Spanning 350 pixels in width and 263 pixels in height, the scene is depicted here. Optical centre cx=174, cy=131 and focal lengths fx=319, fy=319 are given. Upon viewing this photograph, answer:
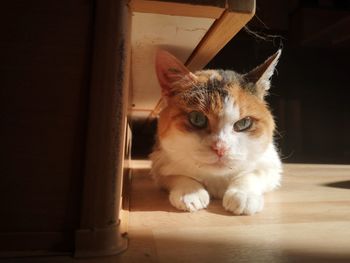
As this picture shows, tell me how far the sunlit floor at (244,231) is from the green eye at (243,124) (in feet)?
0.89

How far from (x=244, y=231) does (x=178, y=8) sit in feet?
2.09

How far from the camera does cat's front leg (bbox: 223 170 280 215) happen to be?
977 mm

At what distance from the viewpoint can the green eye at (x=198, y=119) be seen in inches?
41.6

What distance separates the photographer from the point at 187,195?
1023 millimetres

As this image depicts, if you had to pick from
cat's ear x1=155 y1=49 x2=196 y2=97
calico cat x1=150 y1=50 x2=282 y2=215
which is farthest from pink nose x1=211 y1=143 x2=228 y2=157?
cat's ear x1=155 y1=49 x2=196 y2=97

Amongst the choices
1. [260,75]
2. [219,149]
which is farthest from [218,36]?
[219,149]

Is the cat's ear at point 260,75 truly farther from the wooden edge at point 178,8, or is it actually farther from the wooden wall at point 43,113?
the wooden wall at point 43,113

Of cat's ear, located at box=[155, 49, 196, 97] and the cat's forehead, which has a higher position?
cat's ear, located at box=[155, 49, 196, 97]

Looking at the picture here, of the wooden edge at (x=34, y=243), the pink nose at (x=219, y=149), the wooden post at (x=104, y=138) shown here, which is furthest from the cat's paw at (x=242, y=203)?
the wooden edge at (x=34, y=243)

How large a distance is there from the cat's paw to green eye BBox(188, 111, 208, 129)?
236 mm

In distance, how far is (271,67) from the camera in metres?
1.20

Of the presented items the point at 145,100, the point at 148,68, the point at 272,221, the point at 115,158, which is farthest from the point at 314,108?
the point at 115,158

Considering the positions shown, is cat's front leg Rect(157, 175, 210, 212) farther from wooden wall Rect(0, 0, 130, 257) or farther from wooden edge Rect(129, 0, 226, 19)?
wooden edge Rect(129, 0, 226, 19)

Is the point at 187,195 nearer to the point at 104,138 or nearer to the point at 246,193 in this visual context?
the point at 246,193
